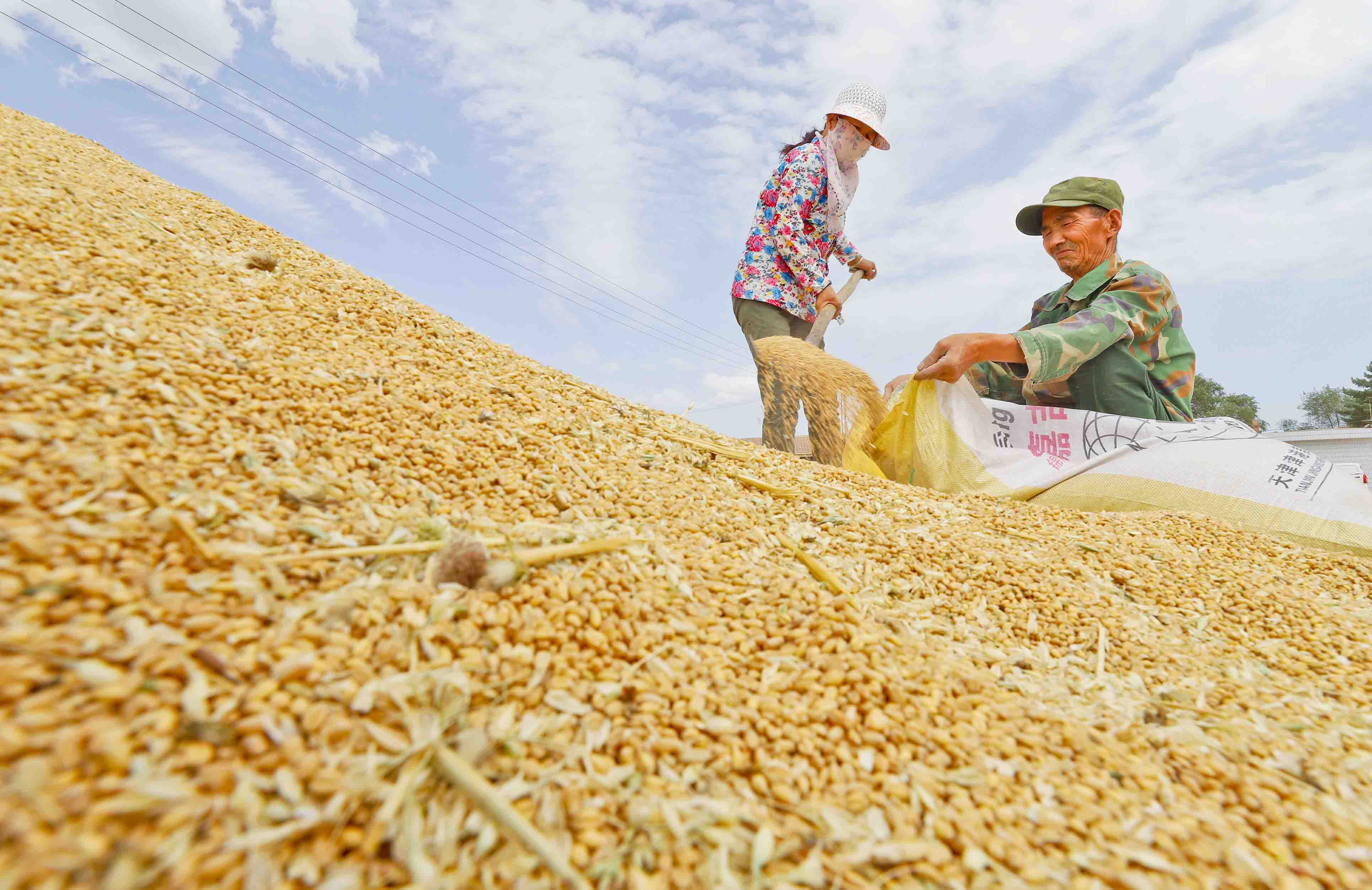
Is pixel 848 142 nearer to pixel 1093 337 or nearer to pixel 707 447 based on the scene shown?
pixel 1093 337

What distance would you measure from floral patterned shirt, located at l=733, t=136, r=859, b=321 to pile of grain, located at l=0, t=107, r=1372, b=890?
7.45ft

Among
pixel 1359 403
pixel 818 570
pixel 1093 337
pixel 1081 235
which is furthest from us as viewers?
pixel 1359 403

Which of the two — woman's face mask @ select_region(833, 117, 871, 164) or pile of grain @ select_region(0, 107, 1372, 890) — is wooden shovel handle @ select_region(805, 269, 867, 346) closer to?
woman's face mask @ select_region(833, 117, 871, 164)

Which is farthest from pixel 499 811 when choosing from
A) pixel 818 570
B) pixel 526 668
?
pixel 818 570

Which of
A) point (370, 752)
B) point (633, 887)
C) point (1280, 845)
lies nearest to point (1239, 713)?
point (1280, 845)

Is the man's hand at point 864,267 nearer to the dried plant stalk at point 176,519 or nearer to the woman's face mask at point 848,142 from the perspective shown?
the woman's face mask at point 848,142

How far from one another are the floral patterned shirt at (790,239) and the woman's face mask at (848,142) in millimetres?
119

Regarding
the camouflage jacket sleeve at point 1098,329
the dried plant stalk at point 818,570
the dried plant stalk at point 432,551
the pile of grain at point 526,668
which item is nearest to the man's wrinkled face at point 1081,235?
the camouflage jacket sleeve at point 1098,329

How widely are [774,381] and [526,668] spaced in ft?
8.58

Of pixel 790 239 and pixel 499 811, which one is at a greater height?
pixel 790 239

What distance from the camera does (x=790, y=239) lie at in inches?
151

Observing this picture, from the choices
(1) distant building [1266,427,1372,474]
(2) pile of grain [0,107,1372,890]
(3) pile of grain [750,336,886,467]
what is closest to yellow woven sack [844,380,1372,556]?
(3) pile of grain [750,336,886,467]

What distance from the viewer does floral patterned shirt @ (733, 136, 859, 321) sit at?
383 centimetres

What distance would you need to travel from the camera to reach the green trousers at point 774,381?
11.2ft
